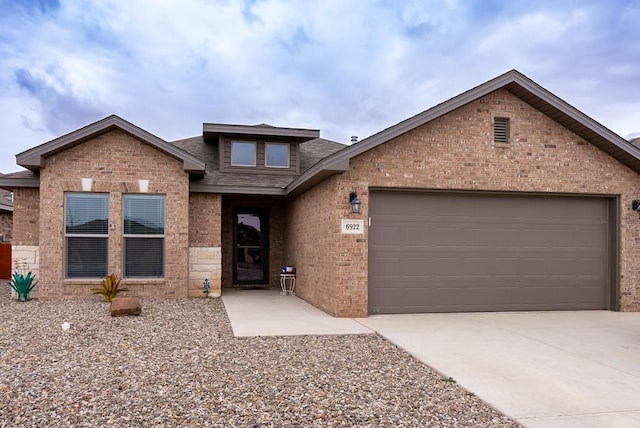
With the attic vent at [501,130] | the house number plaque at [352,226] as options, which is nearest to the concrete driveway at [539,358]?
the house number plaque at [352,226]

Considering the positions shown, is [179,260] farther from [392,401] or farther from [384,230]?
[392,401]

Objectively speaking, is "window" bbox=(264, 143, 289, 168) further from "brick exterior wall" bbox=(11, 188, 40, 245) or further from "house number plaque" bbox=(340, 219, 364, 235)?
"house number plaque" bbox=(340, 219, 364, 235)

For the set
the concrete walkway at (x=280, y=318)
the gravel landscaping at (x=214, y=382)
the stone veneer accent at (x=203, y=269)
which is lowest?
the concrete walkway at (x=280, y=318)

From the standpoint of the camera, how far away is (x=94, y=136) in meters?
11.9

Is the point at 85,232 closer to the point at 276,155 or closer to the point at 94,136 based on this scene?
the point at 94,136

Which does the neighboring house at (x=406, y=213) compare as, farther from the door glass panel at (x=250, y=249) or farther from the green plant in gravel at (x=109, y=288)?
the door glass panel at (x=250, y=249)

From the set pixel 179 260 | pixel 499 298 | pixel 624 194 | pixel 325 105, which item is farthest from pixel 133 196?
pixel 325 105

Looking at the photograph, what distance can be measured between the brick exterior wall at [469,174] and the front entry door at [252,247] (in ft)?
14.5

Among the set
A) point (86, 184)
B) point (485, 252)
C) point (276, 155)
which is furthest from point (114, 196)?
point (485, 252)

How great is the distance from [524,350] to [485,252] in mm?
3654

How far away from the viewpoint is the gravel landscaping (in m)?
4.43

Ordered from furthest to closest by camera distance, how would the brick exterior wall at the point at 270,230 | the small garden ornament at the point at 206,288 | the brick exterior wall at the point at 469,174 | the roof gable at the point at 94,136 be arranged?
the brick exterior wall at the point at 270,230 < the small garden ornament at the point at 206,288 < the roof gable at the point at 94,136 < the brick exterior wall at the point at 469,174

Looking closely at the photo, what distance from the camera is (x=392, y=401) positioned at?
4.88m

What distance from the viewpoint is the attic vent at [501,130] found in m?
10.4
